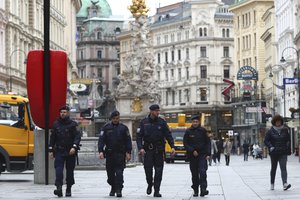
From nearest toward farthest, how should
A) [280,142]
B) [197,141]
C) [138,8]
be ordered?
[197,141], [280,142], [138,8]

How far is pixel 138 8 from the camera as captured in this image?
103m

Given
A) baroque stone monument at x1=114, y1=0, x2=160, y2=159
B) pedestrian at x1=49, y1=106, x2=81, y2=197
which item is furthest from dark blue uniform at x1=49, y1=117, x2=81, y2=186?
baroque stone monument at x1=114, y1=0, x2=160, y2=159

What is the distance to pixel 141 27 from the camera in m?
103

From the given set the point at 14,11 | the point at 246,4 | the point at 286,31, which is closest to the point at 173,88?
the point at 246,4

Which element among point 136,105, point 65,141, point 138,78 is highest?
point 138,78

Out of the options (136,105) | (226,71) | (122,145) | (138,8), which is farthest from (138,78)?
(122,145)

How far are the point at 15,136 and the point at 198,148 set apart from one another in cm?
1031

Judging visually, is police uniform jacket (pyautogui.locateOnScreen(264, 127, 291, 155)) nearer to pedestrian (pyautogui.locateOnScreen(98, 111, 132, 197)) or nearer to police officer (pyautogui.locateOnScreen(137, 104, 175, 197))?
police officer (pyautogui.locateOnScreen(137, 104, 175, 197))

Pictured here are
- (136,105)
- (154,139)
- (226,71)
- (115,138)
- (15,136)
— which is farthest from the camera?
(226,71)

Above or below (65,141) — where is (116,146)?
below

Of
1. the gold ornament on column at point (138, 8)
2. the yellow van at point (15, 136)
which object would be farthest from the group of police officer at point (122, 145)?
the gold ornament on column at point (138, 8)

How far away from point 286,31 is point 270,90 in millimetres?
19188

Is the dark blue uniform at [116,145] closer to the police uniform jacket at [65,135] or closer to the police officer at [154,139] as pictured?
the police officer at [154,139]

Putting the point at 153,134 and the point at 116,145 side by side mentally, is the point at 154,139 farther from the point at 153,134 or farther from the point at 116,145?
the point at 116,145
